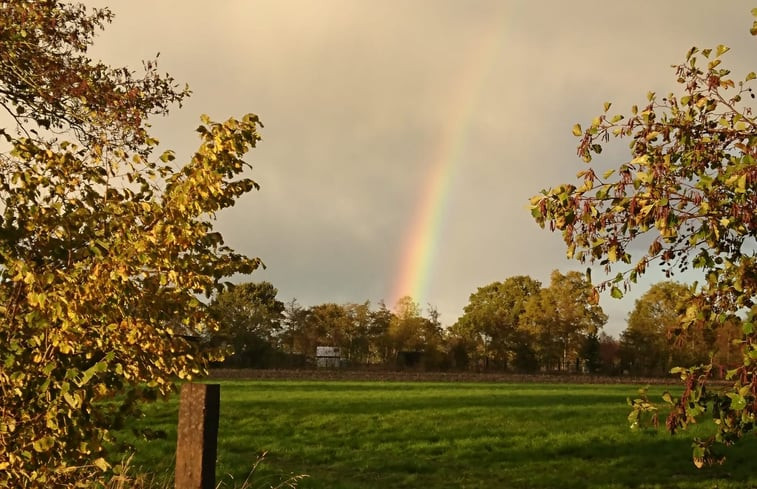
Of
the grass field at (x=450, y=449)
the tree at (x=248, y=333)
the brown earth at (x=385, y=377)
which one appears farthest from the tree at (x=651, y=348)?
the grass field at (x=450, y=449)

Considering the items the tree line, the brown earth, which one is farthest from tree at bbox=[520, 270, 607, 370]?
the brown earth

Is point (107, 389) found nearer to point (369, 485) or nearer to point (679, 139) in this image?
point (679, 139)

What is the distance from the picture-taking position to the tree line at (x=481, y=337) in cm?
8756

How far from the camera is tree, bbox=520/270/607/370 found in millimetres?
90438

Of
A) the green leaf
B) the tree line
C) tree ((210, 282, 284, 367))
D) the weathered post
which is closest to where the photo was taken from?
the weathered post

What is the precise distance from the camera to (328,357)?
309 ft

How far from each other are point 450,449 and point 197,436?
18.4m

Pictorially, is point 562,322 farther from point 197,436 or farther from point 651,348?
point 197,436

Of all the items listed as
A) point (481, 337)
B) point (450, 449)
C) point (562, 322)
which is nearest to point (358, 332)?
point (481, 337)

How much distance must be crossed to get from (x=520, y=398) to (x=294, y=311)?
224 feet

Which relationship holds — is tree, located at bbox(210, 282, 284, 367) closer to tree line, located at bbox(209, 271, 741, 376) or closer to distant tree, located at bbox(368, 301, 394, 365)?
tree line, located at bbox(209, 271, 741, 376)

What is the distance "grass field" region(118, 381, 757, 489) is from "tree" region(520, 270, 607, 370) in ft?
195

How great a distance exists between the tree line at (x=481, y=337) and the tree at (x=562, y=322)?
13 centimetres

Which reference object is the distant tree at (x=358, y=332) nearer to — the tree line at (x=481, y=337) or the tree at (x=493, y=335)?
the tree line at (x=481, y=337)
